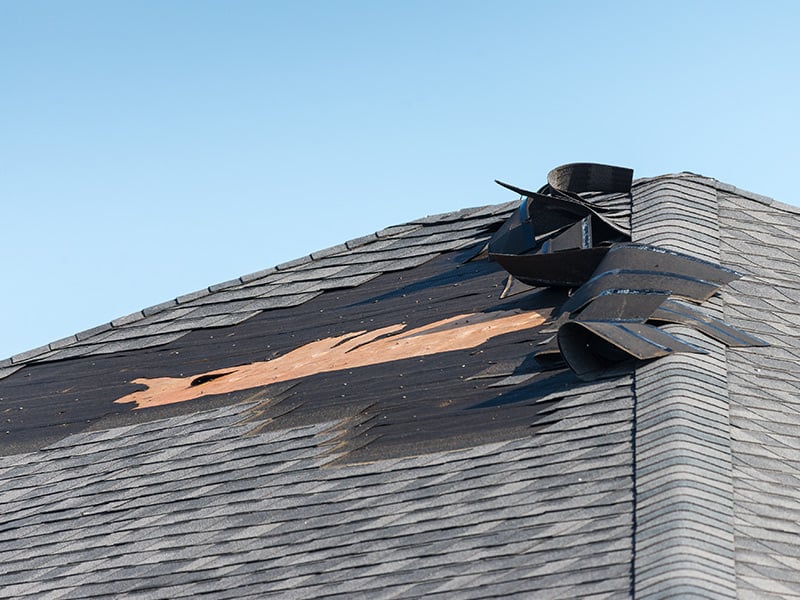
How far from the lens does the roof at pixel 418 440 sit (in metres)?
8.77

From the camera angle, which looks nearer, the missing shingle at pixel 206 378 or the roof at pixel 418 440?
the roof at pixel 418 440

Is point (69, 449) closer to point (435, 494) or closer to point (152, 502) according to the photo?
point (152, 502)

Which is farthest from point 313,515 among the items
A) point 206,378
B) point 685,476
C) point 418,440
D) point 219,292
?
Answer: point 219,292

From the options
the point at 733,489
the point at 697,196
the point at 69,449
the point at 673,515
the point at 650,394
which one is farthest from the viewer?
the point at 697,196

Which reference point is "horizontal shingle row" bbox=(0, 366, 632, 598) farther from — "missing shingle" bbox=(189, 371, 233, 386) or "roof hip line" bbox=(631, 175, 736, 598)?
"missing shingle" bbox=(189, 371, 233, 386)

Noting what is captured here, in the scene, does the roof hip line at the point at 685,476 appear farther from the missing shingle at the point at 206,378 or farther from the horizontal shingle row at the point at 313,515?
the missing shingle at the point at 206,378

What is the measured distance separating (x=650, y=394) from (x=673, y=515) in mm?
2098

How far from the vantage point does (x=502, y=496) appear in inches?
384

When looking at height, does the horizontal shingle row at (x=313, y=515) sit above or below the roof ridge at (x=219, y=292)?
below

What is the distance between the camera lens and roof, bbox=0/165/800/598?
28.8ft

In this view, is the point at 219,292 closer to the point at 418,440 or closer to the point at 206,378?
the point at 206,378

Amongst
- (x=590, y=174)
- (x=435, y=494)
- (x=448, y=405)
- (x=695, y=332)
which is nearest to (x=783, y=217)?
(x=590, y=174)

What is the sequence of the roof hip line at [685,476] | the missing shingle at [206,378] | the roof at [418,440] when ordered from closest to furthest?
1. the roof hip line at [685,476]
2. the roof at [418,440]
3. the missing shingle at [206,378]

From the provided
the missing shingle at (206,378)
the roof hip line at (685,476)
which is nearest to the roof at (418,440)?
the roof hip line at (685,476)
